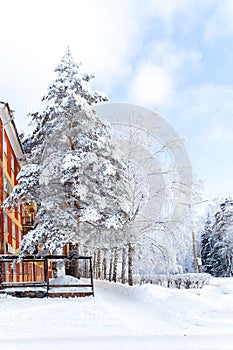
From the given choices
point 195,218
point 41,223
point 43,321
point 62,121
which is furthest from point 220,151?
point 43,321

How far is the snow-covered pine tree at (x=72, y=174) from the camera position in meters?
17.6

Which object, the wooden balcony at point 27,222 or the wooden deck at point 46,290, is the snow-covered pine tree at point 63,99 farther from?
the wooden balcony at point 27,222

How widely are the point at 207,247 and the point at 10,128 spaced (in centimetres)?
3366

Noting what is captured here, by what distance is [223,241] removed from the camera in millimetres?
42031

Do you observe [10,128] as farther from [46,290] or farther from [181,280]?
[181,280]

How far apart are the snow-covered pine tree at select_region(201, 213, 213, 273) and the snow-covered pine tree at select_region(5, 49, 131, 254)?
32.2 m

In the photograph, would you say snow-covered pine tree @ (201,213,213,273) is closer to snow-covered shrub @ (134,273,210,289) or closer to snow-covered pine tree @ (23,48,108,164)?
snow-covered shrub @ (134,273,210,289)

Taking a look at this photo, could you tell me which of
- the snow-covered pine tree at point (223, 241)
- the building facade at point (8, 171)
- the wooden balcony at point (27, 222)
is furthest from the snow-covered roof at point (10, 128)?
the snow-covered pine tree at point (223, 241)

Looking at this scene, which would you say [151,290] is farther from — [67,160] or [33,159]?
[33,159]

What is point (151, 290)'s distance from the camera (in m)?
15.7

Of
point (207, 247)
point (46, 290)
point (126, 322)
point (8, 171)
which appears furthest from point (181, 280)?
point (207, 247)

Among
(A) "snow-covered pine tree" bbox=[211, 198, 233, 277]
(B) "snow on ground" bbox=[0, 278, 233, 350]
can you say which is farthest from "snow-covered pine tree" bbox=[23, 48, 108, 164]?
(A) "snow-covered pine tree" bbox=[211, 198, 233, 277]

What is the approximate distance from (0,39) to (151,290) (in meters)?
10.4

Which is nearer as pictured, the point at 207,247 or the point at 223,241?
the point at 223,241
